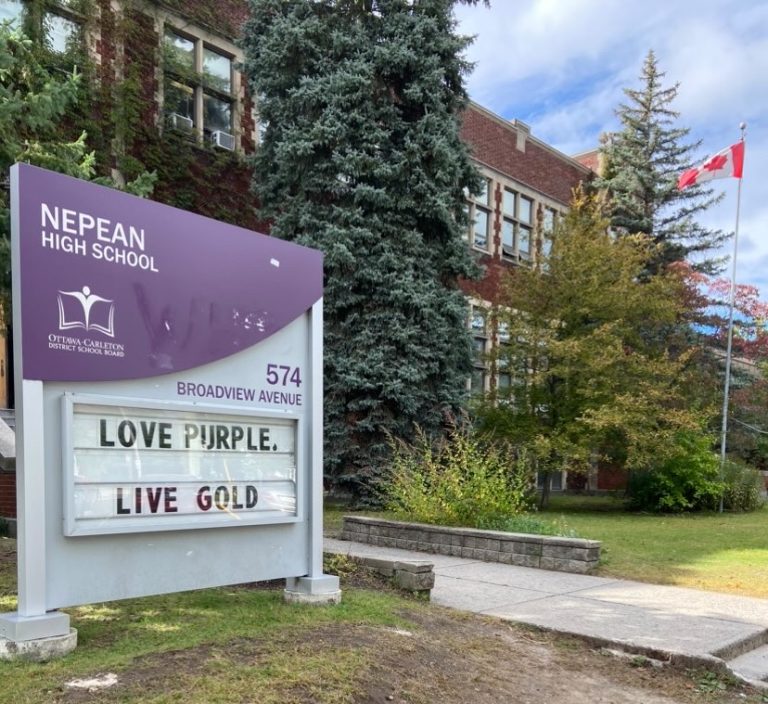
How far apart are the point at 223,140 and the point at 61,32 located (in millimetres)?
4081

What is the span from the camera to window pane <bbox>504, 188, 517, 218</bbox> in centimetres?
2570

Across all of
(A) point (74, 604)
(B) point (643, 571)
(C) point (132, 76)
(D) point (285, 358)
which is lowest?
(B) point (643, 571)

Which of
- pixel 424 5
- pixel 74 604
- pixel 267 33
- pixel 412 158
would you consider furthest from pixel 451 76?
pixel 74 604

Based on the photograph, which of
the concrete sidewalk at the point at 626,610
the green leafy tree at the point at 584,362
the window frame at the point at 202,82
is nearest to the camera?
the concrete sidewalk at the point at 626,610

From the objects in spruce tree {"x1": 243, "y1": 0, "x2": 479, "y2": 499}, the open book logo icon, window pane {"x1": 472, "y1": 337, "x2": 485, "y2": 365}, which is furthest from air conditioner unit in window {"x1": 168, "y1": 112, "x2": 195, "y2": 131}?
the open book logo icon

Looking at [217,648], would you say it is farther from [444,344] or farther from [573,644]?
[444,344]

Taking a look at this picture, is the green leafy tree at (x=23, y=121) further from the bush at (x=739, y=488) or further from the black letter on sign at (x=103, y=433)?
the bush at (x=739, y=488)

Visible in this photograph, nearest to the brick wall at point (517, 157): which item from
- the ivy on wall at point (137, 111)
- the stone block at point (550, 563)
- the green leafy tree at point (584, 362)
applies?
the green leafy tree at point (584, 362)

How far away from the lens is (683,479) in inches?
673

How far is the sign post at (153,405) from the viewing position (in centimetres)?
411

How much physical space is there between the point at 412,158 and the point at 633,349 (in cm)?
781

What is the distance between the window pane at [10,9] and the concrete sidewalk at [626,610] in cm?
1255

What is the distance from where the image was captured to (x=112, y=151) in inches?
589

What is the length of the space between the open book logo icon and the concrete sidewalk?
3.90 metres
